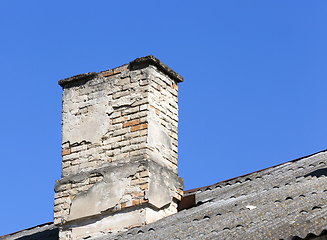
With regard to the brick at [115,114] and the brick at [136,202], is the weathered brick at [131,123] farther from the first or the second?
the brick at [136,202]

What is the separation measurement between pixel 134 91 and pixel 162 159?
2.91 feet

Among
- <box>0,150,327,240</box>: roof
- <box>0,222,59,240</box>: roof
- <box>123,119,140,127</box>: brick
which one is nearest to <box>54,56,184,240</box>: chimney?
<box>123,119,140,127</box>: brick

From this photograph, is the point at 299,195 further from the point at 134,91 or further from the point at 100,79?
the point at 100,79

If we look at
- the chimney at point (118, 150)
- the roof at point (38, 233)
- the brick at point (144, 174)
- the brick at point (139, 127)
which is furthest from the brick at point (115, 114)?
the roof at point (38, 233)

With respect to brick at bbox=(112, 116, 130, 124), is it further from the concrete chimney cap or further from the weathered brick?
the concrete chimney cap

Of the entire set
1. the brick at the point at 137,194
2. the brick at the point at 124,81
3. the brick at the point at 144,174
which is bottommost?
the brick at the point at 137,194

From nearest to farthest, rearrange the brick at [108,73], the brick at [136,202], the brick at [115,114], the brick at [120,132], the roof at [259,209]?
1. the roof at [259,209]
2. the brick at [136,202]
3. the brick at [120,132]
4. the brick at [115,114]
5. the brick at [108,73]

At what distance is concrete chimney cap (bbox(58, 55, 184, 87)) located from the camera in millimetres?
7555

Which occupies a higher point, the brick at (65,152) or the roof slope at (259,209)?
the brick at (65,152)

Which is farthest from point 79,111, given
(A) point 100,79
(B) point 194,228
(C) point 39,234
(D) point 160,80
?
(B) point 194,228

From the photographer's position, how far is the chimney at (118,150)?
6.98 meters

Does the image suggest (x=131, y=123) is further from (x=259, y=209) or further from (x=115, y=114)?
(x=259, y=209)

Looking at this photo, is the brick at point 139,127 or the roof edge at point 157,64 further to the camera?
the roof edge at point 157,64

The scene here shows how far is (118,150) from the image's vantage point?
728 centimetres
